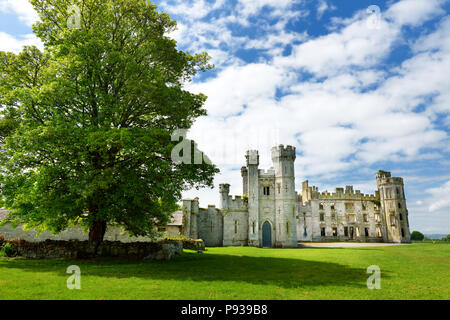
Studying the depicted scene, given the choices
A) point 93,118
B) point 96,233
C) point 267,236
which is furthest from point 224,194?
point 93,118

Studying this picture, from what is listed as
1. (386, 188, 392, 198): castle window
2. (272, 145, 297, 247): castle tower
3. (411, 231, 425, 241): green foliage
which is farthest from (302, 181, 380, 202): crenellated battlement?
(411, 231, 425, 241): green foliage

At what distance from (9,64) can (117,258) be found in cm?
1374

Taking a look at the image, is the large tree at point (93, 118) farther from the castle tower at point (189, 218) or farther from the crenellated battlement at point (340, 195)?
the crenellated battlement at point (340, 195)

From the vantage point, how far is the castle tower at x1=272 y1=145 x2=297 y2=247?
141 feet

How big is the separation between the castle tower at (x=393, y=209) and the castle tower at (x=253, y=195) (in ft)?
104

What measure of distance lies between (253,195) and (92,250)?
A: 30.4 m

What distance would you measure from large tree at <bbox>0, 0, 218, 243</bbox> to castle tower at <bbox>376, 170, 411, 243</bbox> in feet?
175

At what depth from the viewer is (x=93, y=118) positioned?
15.9 m

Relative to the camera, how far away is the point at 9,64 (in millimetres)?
16766

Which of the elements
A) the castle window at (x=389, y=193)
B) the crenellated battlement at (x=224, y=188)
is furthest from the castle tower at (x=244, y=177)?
the castle window at (x=389, y=193)

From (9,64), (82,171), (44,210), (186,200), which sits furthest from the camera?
(186,200)

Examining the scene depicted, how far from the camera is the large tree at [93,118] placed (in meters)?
14.4

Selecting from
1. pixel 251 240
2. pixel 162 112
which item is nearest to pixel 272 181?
pixel 251 240
